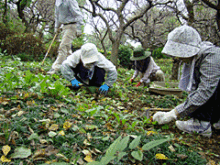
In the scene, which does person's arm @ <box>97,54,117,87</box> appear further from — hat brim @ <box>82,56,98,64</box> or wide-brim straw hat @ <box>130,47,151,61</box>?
wide-brim straw hat @ <box>130,47,151,61</box>

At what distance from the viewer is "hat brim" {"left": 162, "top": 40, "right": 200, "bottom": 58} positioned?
6.66ft

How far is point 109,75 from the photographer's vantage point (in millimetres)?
3588

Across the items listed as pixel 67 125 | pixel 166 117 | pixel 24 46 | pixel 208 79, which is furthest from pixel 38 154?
pixel 24 46

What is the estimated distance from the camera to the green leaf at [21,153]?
132 cm

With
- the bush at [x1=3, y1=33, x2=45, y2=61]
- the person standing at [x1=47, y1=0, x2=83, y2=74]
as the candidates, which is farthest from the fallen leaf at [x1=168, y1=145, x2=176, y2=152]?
the bush at [x1=3, y1=33, x2=45, y2=61]

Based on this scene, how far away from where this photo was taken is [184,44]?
81.1 inches

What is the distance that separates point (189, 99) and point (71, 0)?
3852 mm

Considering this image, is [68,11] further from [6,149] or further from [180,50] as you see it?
[6,149]

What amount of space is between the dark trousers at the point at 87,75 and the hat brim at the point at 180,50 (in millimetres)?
1911

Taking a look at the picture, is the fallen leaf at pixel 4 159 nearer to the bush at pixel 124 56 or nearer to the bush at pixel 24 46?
the bush at pixel 24 46

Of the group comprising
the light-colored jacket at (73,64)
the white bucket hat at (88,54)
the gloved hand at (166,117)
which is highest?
the white bucket hat at (88,54)

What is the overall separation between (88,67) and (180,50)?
183 centimetres

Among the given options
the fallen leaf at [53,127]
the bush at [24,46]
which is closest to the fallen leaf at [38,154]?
the fallen leaf at [53,127]

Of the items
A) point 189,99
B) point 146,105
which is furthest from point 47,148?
point 146,105
